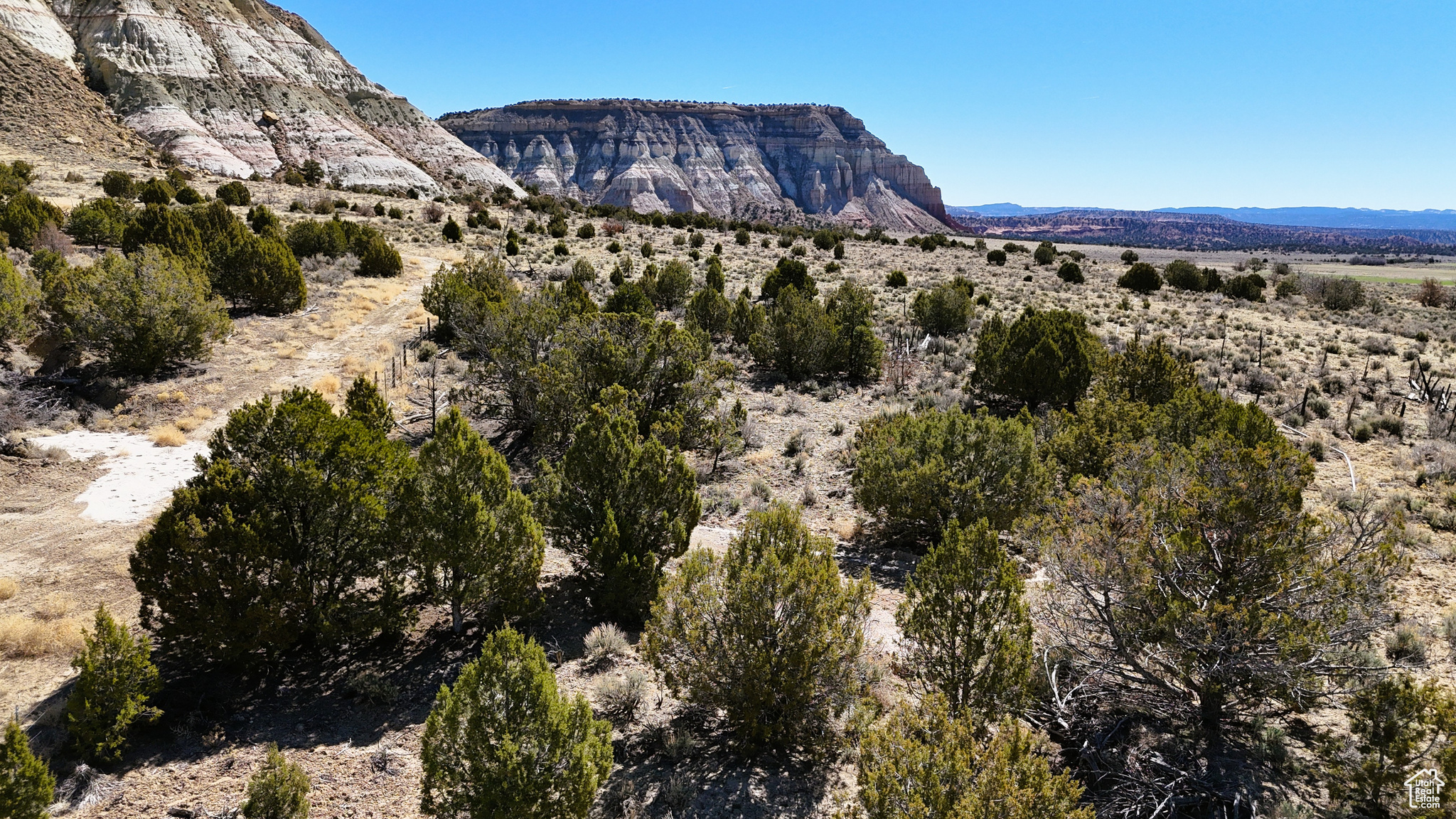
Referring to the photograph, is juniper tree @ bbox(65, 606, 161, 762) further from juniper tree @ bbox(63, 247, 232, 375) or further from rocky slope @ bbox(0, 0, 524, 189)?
rocky slope @ bbox(0, 0, 524, 189)

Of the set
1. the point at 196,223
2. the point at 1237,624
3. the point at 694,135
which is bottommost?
the point at 1237,624

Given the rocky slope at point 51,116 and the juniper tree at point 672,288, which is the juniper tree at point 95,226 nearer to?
the juniper tree at point 672,288

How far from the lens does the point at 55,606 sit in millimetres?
7027

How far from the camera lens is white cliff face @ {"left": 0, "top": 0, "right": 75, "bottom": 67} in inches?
1837

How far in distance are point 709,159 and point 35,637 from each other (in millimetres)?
125434

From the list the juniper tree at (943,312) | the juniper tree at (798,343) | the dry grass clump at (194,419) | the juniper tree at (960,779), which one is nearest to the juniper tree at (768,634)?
the juniper tree at (960,779)

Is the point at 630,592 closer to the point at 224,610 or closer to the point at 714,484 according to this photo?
the point at 224,610

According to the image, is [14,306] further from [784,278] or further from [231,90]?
[231,90]

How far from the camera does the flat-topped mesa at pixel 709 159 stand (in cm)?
11250

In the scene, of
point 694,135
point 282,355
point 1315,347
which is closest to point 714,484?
point 282,355

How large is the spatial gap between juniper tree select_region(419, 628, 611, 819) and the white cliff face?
66.9 m

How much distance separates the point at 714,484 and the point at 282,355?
11639 mm

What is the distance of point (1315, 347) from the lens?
70.7 feet

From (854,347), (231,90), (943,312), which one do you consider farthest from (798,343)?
(231,90)
